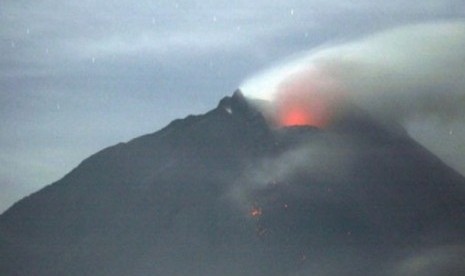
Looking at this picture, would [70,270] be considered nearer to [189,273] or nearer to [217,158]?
[189,273]

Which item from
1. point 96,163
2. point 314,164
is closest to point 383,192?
point 314,164

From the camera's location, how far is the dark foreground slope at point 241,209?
117250 mm

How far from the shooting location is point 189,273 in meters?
115

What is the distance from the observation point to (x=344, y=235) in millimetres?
121688

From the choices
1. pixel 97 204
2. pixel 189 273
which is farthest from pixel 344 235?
pixel 97 204

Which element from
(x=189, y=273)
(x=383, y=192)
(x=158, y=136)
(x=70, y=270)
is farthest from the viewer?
(x=158, y=136)

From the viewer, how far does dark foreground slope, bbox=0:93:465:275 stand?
385 ft

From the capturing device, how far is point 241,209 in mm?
123000

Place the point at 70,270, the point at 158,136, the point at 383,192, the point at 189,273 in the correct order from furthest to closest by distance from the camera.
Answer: the point at 158,136 → the point at 383,192 → the point at 70,270 → the point at 189,273

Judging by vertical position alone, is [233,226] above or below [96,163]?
below

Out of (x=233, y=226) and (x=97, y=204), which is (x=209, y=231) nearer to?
(x=233, y=226)

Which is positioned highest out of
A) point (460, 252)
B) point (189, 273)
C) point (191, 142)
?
point (191, 142)

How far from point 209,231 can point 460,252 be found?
39.5 meters

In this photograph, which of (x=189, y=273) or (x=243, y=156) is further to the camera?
(x=243, y=156)
